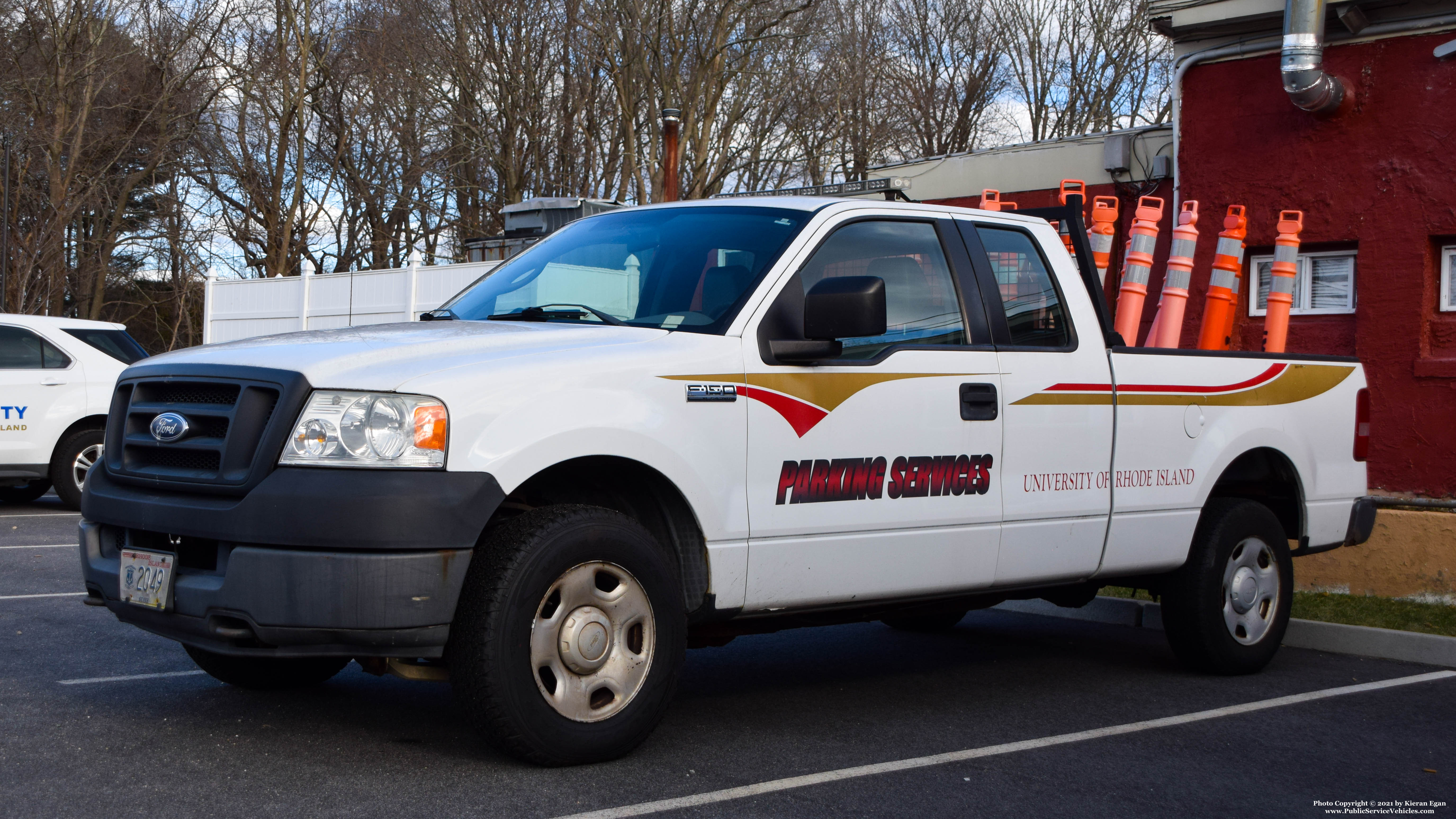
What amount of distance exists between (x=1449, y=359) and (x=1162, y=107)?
80.6 feet

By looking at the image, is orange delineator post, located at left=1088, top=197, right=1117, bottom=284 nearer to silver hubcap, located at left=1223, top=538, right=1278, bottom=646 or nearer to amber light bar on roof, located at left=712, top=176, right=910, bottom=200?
silver hubcap, located at left=1223, top=538, right=1278, bottom=646

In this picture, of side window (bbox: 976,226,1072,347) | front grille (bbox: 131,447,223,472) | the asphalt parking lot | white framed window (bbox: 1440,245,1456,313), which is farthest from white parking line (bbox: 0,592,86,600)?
white framed window (bbox: 1440,245,1456,313)

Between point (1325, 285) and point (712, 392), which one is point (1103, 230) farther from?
point (1325, 285)

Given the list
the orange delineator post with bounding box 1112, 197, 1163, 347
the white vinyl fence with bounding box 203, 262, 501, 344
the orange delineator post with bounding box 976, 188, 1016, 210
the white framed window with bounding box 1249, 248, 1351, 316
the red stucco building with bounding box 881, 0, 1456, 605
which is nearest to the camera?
the orange delineator post with bounding box 976, 188, 1016, 210

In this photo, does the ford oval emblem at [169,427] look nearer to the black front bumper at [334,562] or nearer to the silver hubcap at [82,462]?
the black front bumper at [334,562]


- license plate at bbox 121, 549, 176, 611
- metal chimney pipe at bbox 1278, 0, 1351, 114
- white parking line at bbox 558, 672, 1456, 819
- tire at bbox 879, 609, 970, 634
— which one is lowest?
tire at bbox 879, 609, 970, 634

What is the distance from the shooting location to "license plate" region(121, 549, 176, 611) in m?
4.14

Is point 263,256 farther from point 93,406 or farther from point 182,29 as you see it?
point 93,406

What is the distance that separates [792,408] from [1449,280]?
877cm

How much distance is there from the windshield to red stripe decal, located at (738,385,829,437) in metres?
0.26

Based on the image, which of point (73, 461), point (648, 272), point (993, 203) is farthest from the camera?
point (73, 461)

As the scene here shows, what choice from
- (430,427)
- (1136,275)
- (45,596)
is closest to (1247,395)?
(1136,275)

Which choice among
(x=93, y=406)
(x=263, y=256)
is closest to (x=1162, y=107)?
(x=263, y=256)

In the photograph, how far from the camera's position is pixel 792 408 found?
4.76 metres
